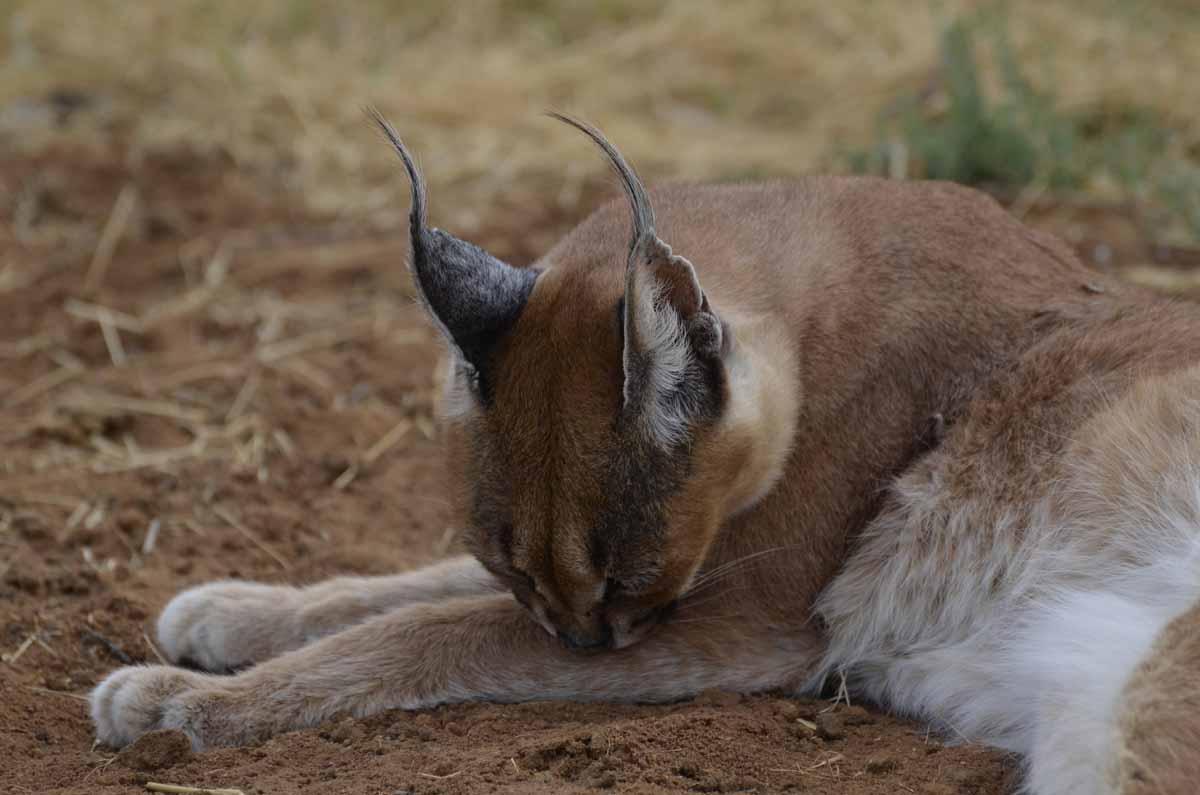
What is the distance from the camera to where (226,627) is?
4.30 m

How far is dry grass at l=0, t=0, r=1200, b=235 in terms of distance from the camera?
336 inches

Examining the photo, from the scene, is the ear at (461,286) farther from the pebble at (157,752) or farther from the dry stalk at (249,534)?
the dry stalk at (249,534)

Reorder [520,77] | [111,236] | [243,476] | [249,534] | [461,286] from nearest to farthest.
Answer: [461,286] → [249,534] → [243,476] → [111,236] → [520,77]

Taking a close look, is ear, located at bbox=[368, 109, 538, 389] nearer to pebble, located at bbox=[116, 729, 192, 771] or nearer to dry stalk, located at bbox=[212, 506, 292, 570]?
pebble, located at bbox=[116, 729, 192, 771]

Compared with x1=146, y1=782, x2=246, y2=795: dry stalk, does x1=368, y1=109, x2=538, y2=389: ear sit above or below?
above

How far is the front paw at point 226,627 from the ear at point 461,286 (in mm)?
1274

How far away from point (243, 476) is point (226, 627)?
1.07 m

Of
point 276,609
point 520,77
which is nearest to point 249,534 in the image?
point 276,609

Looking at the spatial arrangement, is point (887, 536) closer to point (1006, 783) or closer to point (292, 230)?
point (1006, 783)

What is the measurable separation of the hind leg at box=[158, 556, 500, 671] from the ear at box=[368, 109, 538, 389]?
1044 millimetres

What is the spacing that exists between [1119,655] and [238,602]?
7.97ft

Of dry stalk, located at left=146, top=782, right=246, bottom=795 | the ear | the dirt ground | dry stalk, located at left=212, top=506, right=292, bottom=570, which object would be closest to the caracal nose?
the dirt ground

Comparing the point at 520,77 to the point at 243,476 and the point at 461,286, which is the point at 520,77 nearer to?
the point at 243,476

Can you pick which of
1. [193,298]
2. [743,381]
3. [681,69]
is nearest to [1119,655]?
[743,381]
